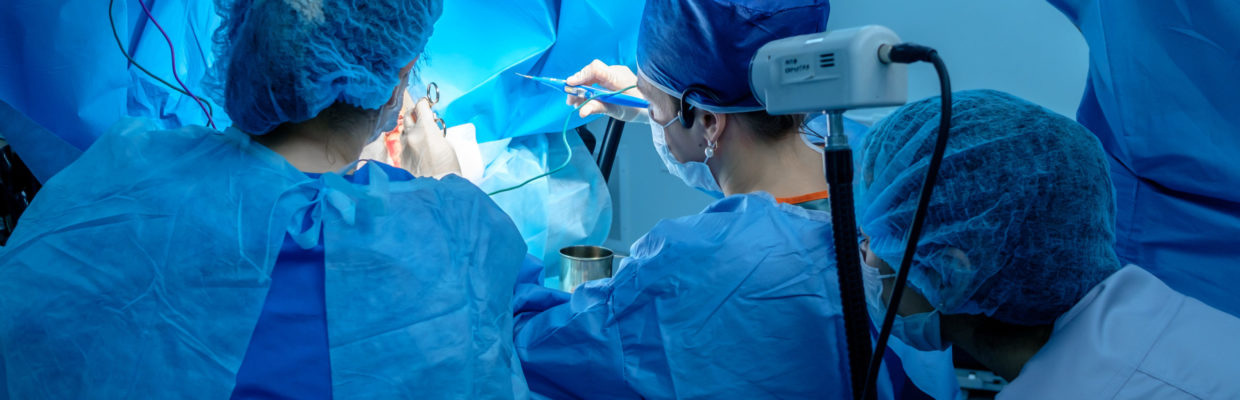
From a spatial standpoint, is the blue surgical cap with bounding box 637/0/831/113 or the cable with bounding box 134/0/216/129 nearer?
the blue surgical cap with bounding box 637/0/831/113

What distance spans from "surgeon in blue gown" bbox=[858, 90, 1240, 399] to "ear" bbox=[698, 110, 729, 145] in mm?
367

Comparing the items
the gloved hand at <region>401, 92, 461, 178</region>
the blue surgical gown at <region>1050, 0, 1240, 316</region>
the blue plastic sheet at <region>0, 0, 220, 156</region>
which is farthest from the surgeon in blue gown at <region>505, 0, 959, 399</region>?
the blue plastic sheet at <region>0, 0, 220, 156</region>

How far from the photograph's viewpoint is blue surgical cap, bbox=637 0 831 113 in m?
1.00

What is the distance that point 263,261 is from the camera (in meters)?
0.76

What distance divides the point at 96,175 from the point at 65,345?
0.62 feet

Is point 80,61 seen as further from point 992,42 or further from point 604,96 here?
point 992,42

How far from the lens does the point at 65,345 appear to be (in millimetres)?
741

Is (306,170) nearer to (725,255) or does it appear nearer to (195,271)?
(195,271)

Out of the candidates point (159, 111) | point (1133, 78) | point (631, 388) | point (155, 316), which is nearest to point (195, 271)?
point (155, 316)

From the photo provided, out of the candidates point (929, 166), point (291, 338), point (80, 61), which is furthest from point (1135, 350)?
point (80, 61)

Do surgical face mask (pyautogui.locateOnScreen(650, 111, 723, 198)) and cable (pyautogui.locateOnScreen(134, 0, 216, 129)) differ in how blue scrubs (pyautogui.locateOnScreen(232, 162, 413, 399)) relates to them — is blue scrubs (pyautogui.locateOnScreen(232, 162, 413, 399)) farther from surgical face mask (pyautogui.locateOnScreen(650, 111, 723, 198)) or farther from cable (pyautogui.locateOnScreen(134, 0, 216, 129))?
surgical face mask (pyautogui.locateOnScreen(650, 111, 723, 198))

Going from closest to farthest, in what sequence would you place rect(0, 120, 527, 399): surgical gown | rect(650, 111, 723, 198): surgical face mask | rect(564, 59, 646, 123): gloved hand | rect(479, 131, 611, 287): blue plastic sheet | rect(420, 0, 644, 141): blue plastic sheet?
rect(0, 120, 527, 399): surgical gown
rect(650, 111, 723, 198): surgical face mask
rect(564, 59, 646, 123): gloved hand
rect(420, 0, 644, 141): blue plastic sheet
rect(479, 131, 611, 287): blue plastic sheet

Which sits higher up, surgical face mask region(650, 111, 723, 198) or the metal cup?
surgical face mask region(650, 111, 723, 198)

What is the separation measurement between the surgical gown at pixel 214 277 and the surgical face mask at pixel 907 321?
1.38 ft
